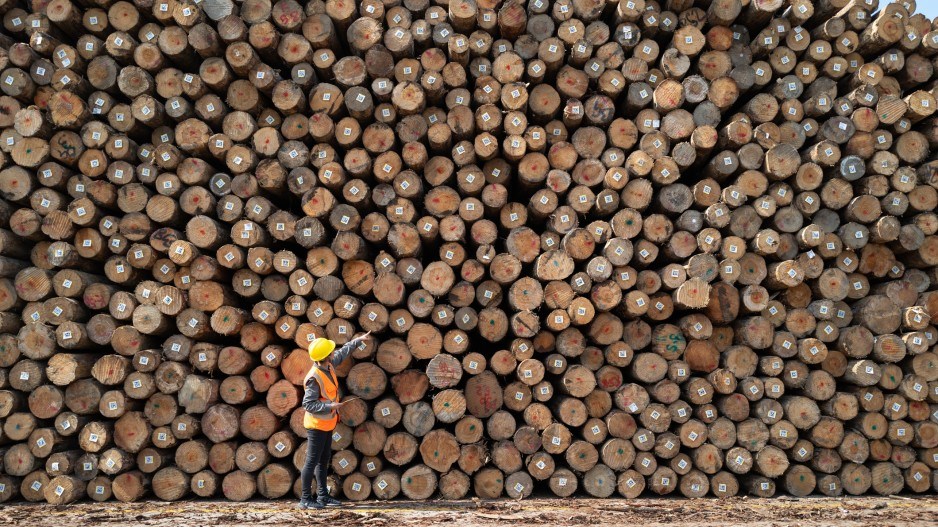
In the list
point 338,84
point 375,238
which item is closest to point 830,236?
point 375,238

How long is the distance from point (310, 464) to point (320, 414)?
18.4 inches

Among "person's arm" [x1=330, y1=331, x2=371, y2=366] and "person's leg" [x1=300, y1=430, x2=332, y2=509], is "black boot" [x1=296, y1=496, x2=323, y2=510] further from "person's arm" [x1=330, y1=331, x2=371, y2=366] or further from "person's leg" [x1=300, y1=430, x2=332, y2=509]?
"person's arm" [x1=330, y1=331, x2=371, y2=366]

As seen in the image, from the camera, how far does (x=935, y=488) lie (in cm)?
620

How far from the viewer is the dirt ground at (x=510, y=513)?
487cm

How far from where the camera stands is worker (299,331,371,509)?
5277mm

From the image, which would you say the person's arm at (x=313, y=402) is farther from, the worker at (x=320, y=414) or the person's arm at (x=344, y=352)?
the person's arm at (x=344, y=352)

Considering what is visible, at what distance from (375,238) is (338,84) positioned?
1572 millimetres

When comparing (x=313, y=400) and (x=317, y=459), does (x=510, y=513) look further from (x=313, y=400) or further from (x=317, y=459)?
(x=313, y=400)

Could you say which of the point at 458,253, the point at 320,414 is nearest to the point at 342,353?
the point at 320,414

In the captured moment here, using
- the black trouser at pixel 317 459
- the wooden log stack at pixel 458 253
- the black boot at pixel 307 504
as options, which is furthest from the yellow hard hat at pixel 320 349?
the black boot at pixel 307 504

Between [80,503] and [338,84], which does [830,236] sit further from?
[80,503]

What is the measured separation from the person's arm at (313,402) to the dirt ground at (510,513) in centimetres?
82

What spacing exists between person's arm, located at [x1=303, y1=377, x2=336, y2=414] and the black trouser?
0.73ft

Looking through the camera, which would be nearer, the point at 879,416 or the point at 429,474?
the point at 429,474
